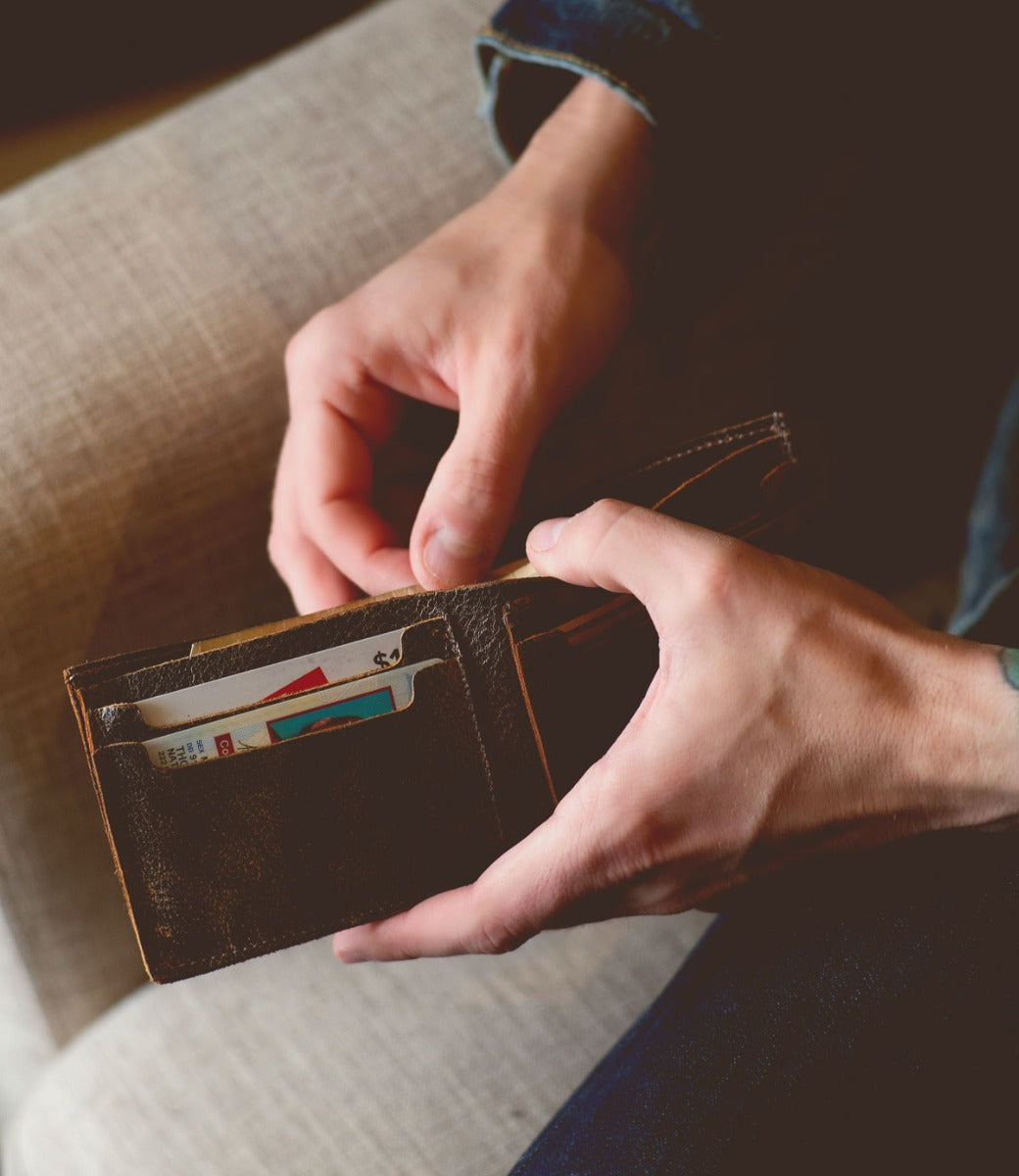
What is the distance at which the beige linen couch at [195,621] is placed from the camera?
0.65 meters

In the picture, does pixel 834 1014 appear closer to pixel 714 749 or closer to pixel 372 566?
pixel 714 749

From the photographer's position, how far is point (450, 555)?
564 mm

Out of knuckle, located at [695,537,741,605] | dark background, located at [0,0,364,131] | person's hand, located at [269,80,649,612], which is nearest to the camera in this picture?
knuckle, located at [695,537,741,605]

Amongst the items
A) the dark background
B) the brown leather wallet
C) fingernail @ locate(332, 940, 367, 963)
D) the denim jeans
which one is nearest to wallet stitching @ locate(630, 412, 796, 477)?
the brown leather wallet

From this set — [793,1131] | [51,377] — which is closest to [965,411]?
[793,1131]

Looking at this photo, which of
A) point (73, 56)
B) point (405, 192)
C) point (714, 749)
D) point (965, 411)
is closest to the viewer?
point (714, 749)

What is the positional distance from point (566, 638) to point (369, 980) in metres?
0.33

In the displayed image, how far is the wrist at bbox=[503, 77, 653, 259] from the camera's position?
0.66m

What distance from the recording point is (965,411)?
2.85ft

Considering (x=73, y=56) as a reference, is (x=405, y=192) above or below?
below

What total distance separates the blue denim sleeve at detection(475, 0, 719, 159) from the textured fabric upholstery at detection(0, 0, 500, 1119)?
88 millimetres

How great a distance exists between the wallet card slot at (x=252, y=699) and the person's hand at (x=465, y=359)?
0.06 metres

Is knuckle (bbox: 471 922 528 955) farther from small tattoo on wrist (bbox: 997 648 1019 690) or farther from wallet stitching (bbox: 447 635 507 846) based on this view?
small tattoo on wrist (bbox: 997 648 1019 690)

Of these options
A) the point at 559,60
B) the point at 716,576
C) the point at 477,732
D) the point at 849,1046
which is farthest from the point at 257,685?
the point at 559,60
